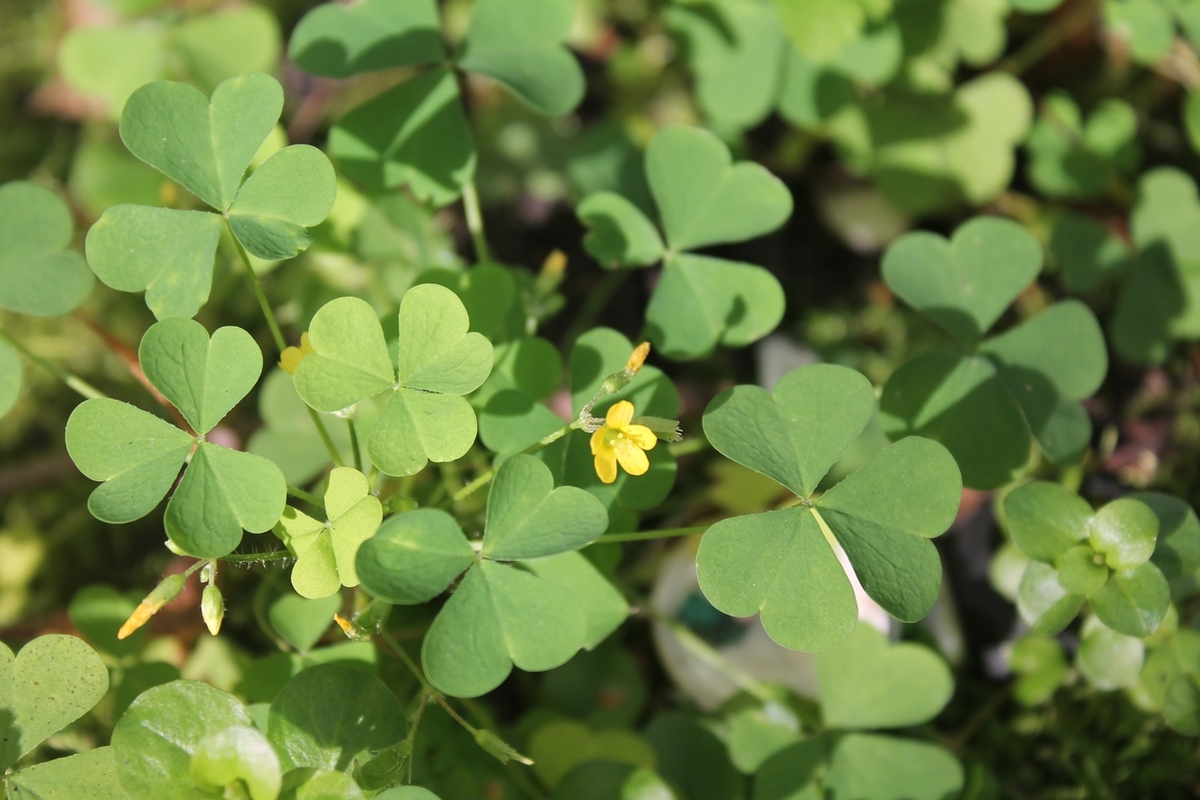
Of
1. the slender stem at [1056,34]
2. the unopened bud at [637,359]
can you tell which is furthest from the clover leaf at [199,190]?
the slender stem at [1056,34]

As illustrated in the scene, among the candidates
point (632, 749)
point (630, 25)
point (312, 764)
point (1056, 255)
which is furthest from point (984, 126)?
point (312, 764)

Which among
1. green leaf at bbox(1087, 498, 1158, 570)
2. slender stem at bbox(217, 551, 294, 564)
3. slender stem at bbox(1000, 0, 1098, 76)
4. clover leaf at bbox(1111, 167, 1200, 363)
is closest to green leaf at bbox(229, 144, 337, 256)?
slender stem at bbox(217, 551, 294, 564)

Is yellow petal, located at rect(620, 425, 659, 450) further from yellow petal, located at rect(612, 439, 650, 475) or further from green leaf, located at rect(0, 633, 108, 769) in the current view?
green leaf, located at rect(0, 633, 108, 769)

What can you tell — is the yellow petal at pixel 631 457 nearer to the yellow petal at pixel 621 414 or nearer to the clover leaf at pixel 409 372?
the yellow petal at pixel 621 414

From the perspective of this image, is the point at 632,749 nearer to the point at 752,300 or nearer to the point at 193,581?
the point at 752,300

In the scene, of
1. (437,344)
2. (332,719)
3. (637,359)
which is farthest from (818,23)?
(332,719)

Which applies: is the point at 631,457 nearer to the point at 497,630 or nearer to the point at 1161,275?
the point at 497,630
